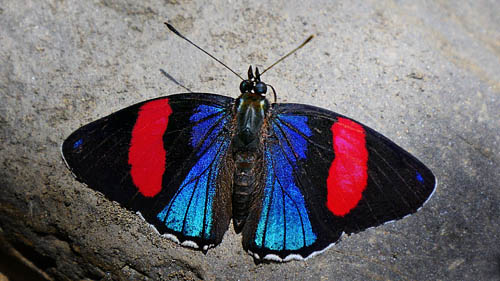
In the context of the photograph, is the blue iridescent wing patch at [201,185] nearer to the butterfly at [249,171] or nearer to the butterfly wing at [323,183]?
the butterfly at [249,171]

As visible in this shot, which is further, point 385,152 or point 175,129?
point 175,129

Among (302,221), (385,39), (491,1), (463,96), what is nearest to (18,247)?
(302,221)

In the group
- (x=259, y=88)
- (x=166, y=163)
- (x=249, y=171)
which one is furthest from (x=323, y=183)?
(x=166, y=163)

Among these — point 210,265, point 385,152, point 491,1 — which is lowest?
point 210,265

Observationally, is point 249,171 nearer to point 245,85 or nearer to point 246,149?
point 246,149

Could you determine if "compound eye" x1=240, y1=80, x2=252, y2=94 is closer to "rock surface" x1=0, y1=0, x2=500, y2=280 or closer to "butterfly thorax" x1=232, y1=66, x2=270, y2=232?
"butterfly thorax" x1=232, y1=66, x2=270, y2=232

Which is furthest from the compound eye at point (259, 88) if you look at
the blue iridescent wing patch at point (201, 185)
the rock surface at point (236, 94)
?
the rock surface at point (236, 94)

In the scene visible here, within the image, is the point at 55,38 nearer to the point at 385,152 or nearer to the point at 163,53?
the point at 163,53
